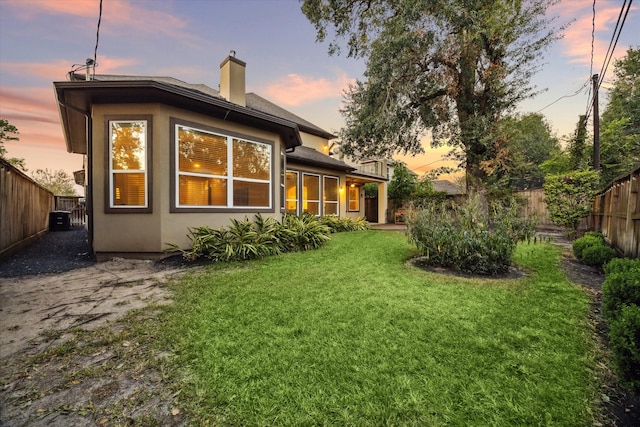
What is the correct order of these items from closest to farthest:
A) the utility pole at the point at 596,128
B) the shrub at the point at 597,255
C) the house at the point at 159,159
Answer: the shrub at the point at 597,255, the house at the point at 159,159, the utility pole at the point at 596,128

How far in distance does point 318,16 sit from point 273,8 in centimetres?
203

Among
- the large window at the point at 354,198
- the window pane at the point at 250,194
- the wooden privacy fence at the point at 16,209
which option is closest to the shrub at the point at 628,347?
the window pane at the point at 250,194

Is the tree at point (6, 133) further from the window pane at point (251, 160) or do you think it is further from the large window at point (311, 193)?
the window pane at point (251, 160)

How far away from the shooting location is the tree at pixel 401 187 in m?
18.9

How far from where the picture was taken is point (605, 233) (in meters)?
6.76

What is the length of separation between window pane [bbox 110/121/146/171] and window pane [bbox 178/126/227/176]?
71 centimetres

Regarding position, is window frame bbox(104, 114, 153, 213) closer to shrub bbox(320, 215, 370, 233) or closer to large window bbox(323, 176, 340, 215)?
shrub bbox(320, 215, 370, 233)

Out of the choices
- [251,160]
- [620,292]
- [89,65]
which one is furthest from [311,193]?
[620,292]

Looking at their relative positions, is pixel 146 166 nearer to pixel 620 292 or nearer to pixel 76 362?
pixel 76 362

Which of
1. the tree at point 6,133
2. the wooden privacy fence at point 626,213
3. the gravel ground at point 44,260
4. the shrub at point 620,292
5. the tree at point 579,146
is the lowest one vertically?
the gravel ground at point 44,260

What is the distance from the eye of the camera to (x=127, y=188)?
5.62 m

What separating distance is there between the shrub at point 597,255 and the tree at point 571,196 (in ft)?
12.2

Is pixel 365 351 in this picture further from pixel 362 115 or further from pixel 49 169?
pixel 49 169

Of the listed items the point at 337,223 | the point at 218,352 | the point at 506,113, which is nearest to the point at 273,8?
the point at 337,223
